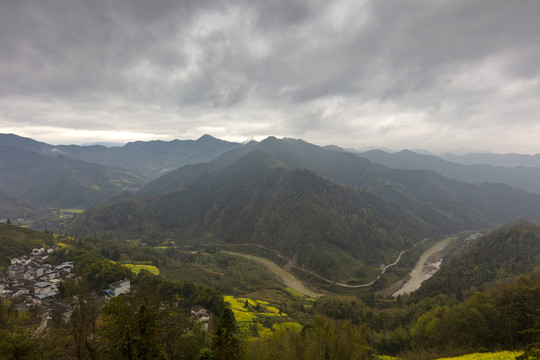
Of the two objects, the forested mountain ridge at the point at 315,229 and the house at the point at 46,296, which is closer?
the house at the point at 46,296

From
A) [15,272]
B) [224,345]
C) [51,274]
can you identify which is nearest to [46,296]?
[51,274]

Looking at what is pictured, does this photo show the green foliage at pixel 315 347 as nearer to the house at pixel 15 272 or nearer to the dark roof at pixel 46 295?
the dark roof at pixel 46 295

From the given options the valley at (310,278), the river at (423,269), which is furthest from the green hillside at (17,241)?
the river at (423,269)

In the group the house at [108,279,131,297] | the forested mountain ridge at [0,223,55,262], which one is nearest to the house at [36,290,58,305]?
the house at [108,279,131,297]

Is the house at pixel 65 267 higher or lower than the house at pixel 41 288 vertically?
lower

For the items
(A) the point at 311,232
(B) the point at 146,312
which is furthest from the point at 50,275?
(A) the point at 311,232

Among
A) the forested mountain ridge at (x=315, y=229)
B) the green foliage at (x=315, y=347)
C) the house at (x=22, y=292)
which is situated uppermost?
the green foliage at (x=315, y=347)

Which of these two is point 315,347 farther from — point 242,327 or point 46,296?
point 46,296

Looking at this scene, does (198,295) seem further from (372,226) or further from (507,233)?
(372,226)
